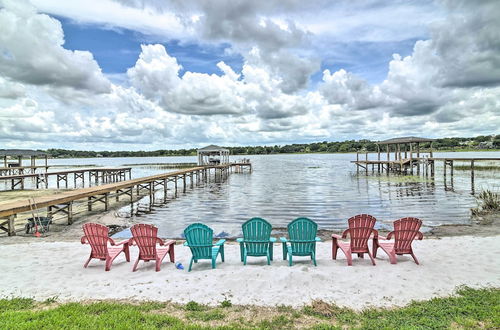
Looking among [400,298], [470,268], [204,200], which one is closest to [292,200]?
[204,200]

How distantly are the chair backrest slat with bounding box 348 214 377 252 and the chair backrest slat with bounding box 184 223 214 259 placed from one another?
3084mm

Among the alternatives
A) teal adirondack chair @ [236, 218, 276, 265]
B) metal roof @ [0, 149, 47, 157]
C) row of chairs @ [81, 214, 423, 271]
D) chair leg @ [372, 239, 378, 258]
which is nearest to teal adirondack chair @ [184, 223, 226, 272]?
row of chairs @ [81, 214, 423, 271]

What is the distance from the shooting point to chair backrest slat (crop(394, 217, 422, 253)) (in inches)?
259

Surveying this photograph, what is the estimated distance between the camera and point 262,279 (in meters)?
5.61

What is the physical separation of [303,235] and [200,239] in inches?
85.7

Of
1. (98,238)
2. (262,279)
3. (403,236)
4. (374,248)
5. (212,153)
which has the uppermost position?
(212,153)

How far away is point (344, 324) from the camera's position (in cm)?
400

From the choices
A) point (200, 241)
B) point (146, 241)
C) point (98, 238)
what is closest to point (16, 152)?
point (98, 238)

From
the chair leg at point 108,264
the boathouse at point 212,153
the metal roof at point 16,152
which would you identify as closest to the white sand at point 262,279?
the chair leg at point 108,264

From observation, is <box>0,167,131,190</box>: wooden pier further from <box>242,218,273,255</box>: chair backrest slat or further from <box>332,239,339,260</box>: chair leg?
<box>332,239,339,260</box>: chair leg

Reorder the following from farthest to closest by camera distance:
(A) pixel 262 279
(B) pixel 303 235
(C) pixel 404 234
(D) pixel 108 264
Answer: (C) pixel 404 234
(B) pixel 303 235
(D) pixel 108 264
(A) pixel 262 279

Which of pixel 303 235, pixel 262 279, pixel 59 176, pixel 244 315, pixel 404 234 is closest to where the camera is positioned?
pixel 244 315

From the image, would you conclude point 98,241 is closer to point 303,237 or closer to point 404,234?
point 303,237

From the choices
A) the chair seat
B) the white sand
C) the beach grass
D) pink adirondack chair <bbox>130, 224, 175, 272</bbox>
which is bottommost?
the white sand
